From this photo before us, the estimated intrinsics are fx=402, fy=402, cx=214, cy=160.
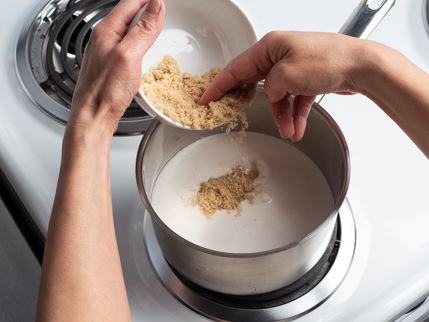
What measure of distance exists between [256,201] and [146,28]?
1.26 ft

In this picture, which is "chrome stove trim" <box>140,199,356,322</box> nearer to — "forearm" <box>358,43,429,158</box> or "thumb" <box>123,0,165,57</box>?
"forearm" <box>358,43,429,158</box>

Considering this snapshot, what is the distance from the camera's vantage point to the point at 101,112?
580mm

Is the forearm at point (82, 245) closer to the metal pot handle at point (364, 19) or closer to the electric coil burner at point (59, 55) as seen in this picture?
the electric coil burner at point (59, 55)

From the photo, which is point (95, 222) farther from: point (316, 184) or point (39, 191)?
point (316, 184)

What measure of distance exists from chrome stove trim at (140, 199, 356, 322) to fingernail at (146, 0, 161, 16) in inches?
15.1

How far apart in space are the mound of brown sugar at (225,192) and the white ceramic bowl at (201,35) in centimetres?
22

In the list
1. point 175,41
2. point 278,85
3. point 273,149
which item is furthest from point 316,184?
point 175,41

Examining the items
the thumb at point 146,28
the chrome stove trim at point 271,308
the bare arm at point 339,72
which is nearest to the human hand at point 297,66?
the bare arm at point 339,72

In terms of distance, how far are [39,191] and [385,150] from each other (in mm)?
652

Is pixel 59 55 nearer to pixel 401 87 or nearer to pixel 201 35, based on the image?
pixel 201 35

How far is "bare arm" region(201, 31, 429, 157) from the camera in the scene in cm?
55

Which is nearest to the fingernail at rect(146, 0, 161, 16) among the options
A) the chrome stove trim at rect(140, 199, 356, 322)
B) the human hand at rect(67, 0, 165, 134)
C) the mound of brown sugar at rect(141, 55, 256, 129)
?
the human hand at rect(67, 0, 165, 134)

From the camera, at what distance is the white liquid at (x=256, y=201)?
2.41 feet

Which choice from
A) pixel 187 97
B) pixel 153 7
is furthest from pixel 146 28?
pixel 187 97
